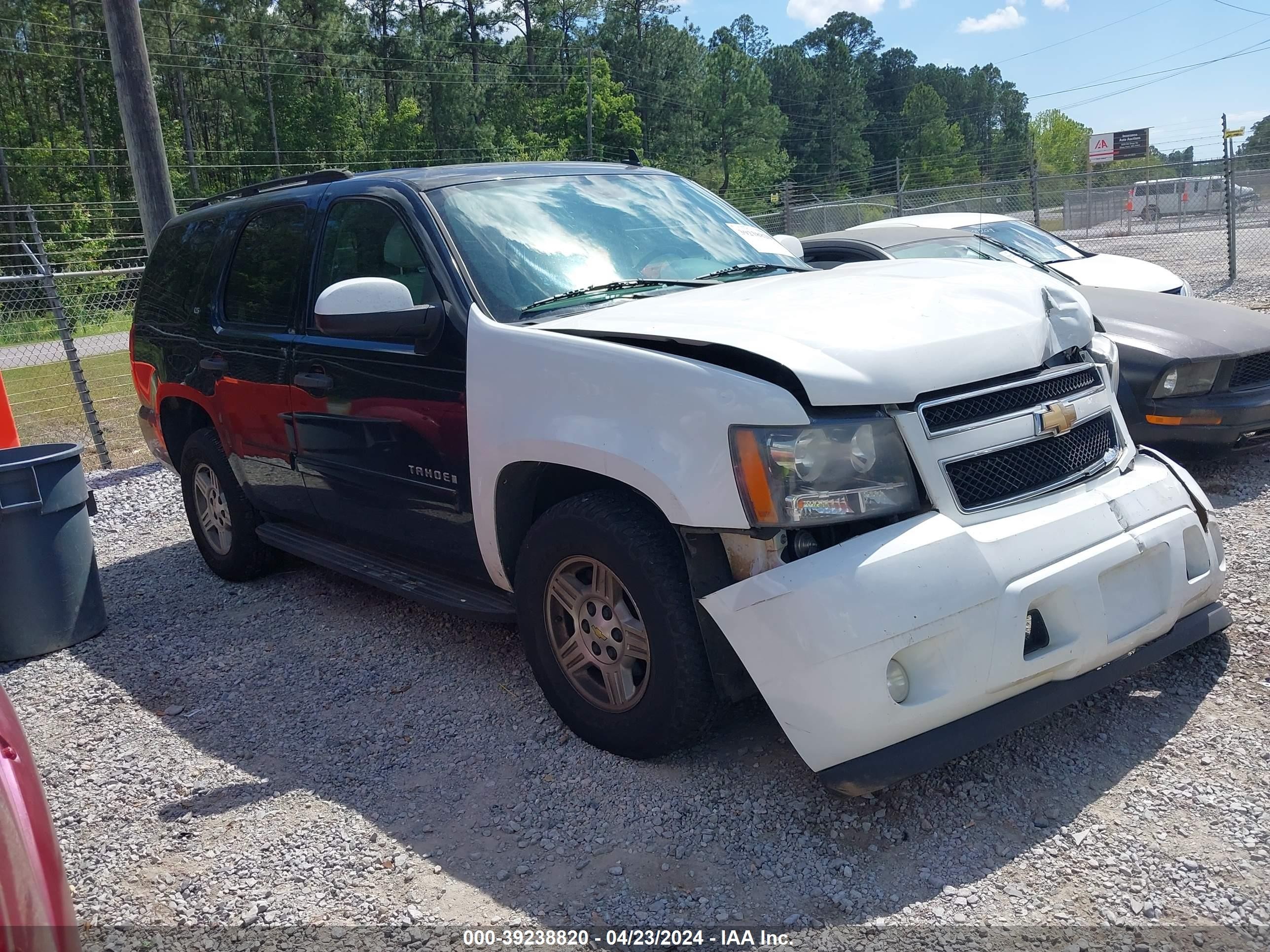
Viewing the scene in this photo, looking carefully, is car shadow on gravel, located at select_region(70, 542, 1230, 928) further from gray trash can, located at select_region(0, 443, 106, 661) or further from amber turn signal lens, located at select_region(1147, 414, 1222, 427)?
amber turn signal lens, located at select_region(1147, 414, 1222, 427)

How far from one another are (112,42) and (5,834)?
8884mm

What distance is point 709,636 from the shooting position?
2916mm

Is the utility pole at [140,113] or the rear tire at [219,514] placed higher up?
the utility pole at [140,113]

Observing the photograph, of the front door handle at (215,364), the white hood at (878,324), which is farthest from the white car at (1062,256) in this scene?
the front door handle at (215,364)

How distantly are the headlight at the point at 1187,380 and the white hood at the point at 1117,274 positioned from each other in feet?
8.43

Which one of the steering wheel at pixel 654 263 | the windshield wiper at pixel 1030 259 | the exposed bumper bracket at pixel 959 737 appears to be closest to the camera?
the exposed bumper bracket at pixel 959 737

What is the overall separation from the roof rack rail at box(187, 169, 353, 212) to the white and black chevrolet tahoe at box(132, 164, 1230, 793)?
92 millimetres

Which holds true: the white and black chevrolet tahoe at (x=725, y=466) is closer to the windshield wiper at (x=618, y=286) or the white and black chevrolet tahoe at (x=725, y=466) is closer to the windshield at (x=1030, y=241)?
the windshield wiper at (x=618, y=286)

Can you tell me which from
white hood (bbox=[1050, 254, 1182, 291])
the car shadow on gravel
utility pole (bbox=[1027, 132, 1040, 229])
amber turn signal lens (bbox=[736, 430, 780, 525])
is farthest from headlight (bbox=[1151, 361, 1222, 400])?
utility pole (bbox=[1027, 132, 1040, 229])

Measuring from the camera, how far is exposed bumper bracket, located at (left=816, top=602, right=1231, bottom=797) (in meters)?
2.67

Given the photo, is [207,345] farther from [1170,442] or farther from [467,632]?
[1170,442]

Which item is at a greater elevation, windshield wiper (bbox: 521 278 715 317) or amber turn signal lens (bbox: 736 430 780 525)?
windshield wiper (bbox: 521 278 715 317)

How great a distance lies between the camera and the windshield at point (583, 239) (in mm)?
3686

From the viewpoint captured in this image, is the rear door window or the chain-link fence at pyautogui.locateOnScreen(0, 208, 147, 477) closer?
the rear door window
